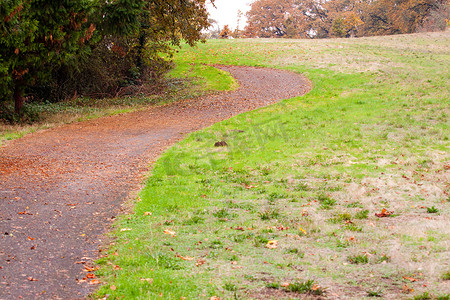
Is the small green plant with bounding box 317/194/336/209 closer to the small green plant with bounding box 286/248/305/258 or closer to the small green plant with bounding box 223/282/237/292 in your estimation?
the small green plant with bounding box 286/248/305/258

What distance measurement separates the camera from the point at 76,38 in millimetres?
15734

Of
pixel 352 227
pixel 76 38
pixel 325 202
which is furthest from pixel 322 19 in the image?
pixel 352 227

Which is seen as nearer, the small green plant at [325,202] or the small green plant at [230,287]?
the small green plant at [230,287]

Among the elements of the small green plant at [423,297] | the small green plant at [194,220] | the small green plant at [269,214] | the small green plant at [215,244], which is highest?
the small green plant at [423,297]

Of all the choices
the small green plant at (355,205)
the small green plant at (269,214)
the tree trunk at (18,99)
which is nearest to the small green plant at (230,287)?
the small green plant at (269,214)

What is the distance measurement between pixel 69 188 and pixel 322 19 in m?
70.6

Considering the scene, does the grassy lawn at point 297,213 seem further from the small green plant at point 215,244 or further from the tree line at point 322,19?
the tree line at point 322,19

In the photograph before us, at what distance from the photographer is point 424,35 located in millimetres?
47812

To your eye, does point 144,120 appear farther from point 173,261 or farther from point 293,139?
point 173,261

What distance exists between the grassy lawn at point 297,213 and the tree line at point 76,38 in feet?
20.0

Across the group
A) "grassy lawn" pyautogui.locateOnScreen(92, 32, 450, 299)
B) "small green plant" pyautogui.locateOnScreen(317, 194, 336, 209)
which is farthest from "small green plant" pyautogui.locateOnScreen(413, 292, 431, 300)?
"small green plant" pyautogui.locateOnScreen(317, 194, 336, 209)

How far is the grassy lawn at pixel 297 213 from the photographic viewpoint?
176 inches

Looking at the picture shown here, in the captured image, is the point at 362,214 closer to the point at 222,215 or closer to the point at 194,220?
the point at 222,215

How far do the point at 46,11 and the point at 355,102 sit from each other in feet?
42.0
